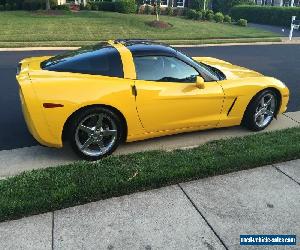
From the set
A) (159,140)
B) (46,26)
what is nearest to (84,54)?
(159,140)

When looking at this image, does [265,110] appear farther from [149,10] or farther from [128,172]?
[149,10]

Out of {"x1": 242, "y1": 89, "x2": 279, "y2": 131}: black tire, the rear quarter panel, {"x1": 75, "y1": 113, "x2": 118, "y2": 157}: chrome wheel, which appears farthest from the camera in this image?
{"x1": 242, "y1": 89, "x2": 279, "y2": 131}: black tire

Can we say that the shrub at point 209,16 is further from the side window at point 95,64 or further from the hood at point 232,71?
the side window at point 95,64

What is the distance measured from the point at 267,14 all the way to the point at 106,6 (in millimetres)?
14039

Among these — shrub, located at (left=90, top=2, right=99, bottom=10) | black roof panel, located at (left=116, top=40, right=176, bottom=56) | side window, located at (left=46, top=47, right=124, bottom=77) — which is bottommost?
side window, located at (left=46, top=47, right=124, bottom=77)

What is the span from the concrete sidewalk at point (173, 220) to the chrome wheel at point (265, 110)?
1.71m

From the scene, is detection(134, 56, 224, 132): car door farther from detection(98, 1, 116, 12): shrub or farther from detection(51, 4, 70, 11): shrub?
detection(98, 1, 116, 12): shrub

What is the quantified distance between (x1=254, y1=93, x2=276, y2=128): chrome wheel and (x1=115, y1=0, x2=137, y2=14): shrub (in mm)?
21668

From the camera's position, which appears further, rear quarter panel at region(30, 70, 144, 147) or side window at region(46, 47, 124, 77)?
side window at region(46, 47, 124, 77)

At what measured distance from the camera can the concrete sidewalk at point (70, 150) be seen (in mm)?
4490

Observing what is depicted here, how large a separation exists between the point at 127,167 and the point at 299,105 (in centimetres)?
478

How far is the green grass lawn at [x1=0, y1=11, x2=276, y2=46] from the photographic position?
1565cm

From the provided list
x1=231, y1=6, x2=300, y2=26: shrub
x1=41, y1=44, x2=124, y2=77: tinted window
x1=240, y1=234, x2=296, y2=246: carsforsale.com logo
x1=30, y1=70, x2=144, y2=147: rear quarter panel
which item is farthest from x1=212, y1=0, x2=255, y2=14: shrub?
x1=240, y1=234, x2=296, y2=246: carsforsale.com logo

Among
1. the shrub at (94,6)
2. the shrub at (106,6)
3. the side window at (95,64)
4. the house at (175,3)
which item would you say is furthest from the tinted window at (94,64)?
the house at (175,3)
